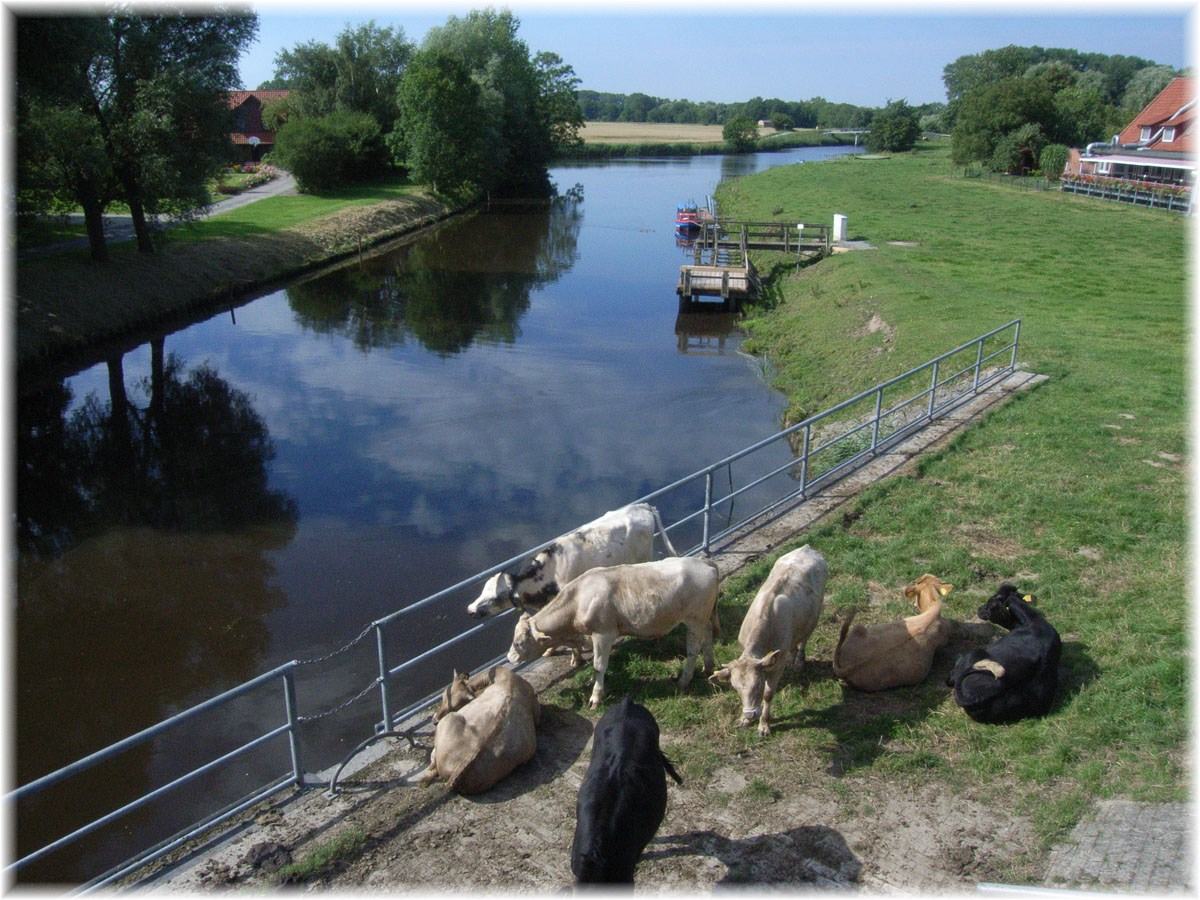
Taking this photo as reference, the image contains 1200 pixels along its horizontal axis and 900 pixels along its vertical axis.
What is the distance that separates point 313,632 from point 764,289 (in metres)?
24.7

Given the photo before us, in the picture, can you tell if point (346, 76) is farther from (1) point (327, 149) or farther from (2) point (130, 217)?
(2) point (130, 217)

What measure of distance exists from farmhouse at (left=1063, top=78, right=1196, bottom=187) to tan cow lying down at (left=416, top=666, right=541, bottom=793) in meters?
55.8

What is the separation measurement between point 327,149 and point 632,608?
51.3 meters

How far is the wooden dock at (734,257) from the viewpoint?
30859mm

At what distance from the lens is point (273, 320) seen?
97.9ft

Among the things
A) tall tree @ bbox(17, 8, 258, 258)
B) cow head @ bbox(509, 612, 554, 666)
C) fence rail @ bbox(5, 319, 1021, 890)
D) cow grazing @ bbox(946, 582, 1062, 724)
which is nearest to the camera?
cow grazing @ bbox(946, 582, 1062, 724)

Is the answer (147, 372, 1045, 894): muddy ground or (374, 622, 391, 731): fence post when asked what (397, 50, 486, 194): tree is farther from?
(147, 372, 1045, 894): muddy ground

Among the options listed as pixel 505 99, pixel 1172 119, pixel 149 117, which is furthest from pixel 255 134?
pixel 1172 119

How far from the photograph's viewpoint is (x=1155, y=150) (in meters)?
56.6

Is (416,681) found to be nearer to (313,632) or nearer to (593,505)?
(313,632)

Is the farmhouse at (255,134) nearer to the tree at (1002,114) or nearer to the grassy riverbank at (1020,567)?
the tree at (1002,114)

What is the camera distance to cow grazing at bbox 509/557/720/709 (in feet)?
26.0

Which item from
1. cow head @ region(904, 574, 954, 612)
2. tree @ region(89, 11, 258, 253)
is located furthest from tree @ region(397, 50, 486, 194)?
cow head @ region(904, 574, 954, 612)

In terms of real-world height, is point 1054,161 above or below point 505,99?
below
